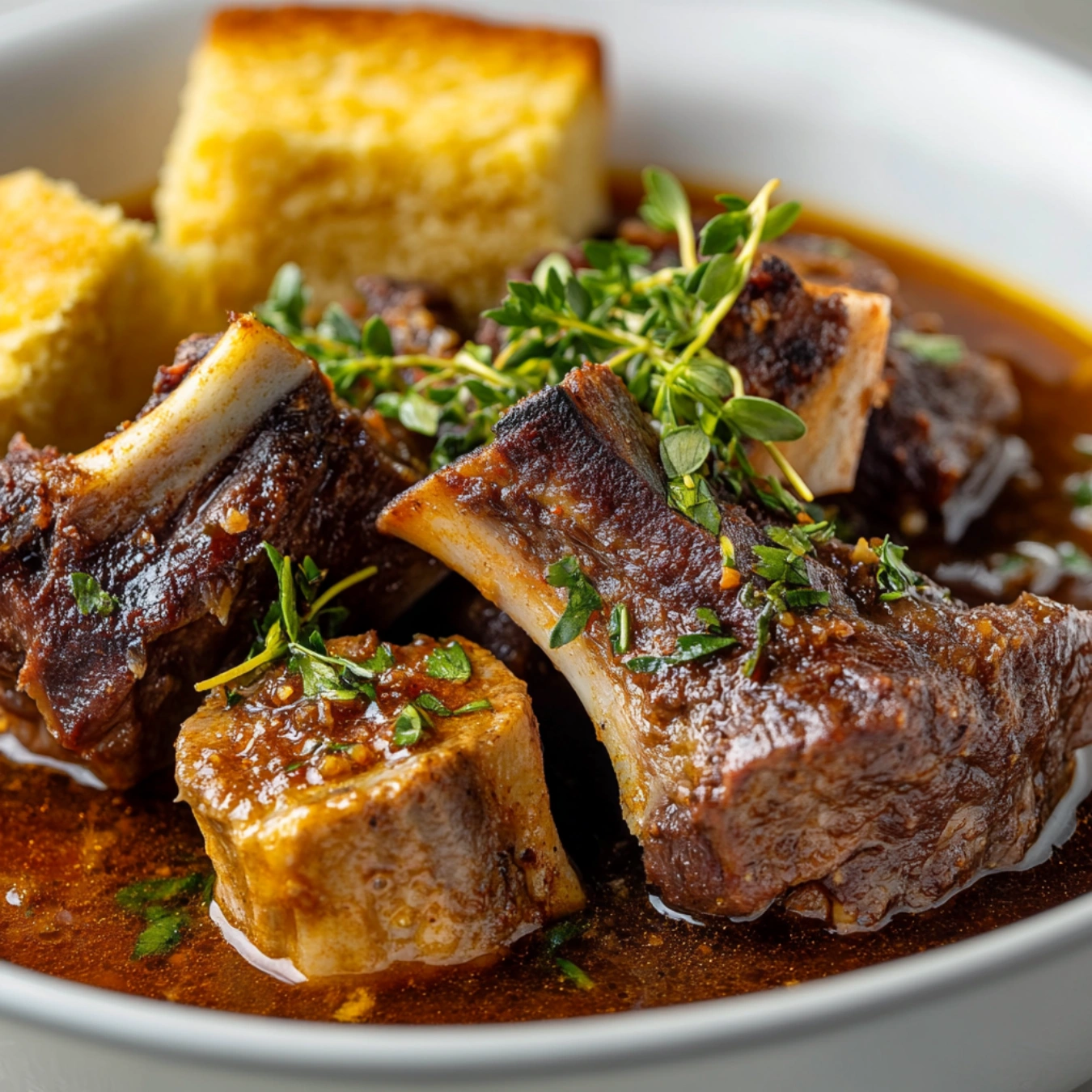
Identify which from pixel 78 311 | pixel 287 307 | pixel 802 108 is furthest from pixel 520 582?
pixel 802 108

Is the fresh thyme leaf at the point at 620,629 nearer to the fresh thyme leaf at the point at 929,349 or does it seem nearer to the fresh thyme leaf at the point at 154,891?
the fresh thyme leaf at the point at 154,891

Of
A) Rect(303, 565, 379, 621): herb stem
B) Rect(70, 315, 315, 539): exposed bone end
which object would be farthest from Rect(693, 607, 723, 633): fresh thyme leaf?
Rect(70, 315, 315, 539): exposed bone end

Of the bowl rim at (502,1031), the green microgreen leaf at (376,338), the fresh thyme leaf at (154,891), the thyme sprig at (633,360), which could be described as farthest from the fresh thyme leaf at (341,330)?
the bowl rim at (502,1031)

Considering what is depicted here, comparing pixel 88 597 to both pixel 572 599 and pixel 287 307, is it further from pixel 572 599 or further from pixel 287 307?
pixel 287 307

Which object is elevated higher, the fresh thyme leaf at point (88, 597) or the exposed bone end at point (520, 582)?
the exposed bone end at point (520, 582)

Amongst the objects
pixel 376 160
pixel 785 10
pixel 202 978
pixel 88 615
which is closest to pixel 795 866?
pixel 202 978

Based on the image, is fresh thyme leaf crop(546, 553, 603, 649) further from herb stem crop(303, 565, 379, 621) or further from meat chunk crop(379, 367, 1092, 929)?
herb stem crop(303, 565, 379, 621)
